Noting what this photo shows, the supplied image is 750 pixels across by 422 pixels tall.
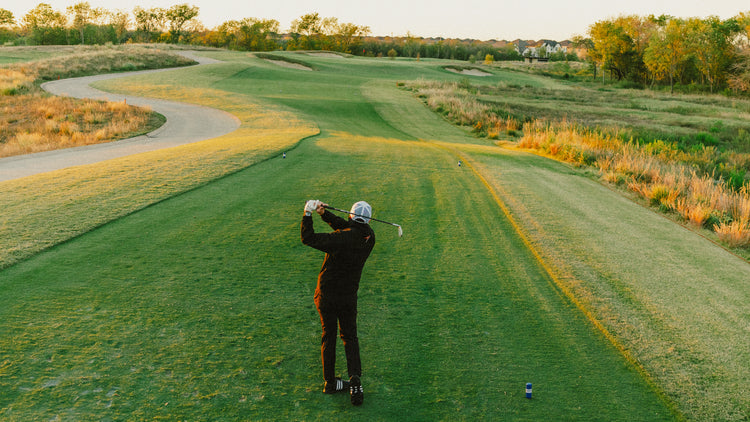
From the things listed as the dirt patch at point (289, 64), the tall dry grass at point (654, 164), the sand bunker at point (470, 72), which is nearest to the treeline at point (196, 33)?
the sand bunker at point (470, 72)

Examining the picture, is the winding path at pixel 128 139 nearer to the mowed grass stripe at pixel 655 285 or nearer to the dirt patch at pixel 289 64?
the mowed grass stripe at pixel 655 285

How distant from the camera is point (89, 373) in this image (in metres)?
5.71

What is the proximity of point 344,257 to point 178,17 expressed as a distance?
145590 millimetres

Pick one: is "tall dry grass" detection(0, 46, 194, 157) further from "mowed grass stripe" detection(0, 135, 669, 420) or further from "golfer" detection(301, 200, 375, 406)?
"golfer" detection(301, 200, 375, 406)

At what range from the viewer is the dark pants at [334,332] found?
585 centimetres

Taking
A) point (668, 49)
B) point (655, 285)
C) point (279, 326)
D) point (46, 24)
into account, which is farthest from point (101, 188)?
point (46, 24)

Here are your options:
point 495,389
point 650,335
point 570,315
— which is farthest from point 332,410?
point 650,335

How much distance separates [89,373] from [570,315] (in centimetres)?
675

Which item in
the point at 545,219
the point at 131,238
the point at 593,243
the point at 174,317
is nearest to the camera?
the point at 174,317

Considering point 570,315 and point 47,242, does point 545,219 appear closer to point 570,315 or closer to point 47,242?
point 570,315

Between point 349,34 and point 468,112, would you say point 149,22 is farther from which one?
point 468,112

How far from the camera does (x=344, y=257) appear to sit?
578 centimetres

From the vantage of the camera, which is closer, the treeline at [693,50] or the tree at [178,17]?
the treeline at [693,50]

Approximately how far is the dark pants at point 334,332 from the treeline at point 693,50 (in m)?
69.3
